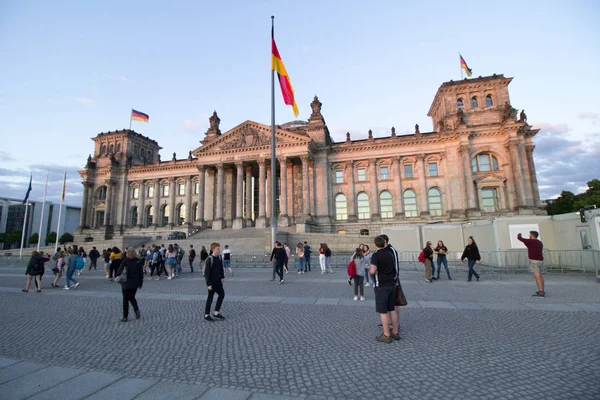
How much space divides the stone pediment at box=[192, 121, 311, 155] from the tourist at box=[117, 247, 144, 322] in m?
36.5

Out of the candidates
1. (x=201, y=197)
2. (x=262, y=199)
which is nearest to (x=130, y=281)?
(x=262, y=199)

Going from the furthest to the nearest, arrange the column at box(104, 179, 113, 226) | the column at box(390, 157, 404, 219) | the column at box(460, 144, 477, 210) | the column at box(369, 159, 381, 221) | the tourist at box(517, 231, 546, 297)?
the column at box(104, 179, 113, 226), the column at box(369, 159, 381, 221), the column at box(390, 157, 404, 219), the column at box(460, 144, 477, 210), the tourist at box(517, 231, 546, 297)

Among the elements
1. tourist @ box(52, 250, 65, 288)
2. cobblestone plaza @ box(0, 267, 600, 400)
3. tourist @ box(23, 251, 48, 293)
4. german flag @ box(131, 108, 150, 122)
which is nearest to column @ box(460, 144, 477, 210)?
cobblestone plaza @ box(0, 267, 600, 400)

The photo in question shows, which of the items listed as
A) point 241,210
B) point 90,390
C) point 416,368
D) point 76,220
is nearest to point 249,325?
point 90,390

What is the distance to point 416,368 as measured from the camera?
4.59 metres

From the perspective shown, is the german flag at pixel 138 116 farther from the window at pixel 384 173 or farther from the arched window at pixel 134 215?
the window at pixel 384 173

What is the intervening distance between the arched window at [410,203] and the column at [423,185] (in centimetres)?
112

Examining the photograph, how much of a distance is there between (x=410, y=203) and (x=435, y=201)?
135 inches

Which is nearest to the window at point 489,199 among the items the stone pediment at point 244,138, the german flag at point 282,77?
the stone pediment at point 244,138

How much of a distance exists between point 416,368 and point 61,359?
5906mm

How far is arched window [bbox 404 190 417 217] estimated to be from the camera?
44.4 metres

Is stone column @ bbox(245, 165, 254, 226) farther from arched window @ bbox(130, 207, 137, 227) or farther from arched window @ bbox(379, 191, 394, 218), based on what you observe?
arched window @ bbox(130, 207, 137, 227)

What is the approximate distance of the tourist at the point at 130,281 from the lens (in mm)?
7703

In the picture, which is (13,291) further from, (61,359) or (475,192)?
(475,192)
